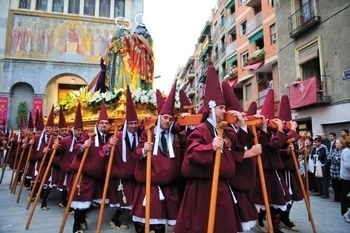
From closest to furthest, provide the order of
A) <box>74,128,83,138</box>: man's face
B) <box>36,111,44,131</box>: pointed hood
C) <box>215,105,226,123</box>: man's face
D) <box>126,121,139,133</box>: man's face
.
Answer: <box>215,105,226,123</box>: man's face
<box>126,121,139,133</box>: man's face
<box>74,128,83,138</box>: man's face
<box>36,111,44,131</box>: pointed hood

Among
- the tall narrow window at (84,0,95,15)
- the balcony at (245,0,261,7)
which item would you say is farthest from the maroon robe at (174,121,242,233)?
the tall narrow window at (84,0,95,15)

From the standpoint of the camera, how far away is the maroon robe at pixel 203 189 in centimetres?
270

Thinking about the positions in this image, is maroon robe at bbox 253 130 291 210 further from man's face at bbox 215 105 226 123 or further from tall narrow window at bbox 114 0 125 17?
tall narrow window at bbox 114 0 125 17

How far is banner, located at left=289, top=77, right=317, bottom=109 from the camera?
12898mm

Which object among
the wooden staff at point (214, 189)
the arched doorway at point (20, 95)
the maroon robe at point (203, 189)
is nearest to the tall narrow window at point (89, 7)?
the arched doorway at point (20, 95)

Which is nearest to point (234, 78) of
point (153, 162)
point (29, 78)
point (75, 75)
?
point (75, 75)

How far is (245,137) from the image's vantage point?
3.10 meters

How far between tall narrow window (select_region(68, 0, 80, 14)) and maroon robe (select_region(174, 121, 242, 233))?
2633 cm

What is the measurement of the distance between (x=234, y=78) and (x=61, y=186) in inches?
781

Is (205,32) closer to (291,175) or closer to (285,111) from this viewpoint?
(285,111)

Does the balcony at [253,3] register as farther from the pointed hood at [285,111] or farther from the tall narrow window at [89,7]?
the pointed hood at [285,111]

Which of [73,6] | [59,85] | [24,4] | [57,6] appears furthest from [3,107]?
[73,6]

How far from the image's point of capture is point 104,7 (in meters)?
26.1

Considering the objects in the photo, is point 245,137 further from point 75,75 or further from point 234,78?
point 75,75
